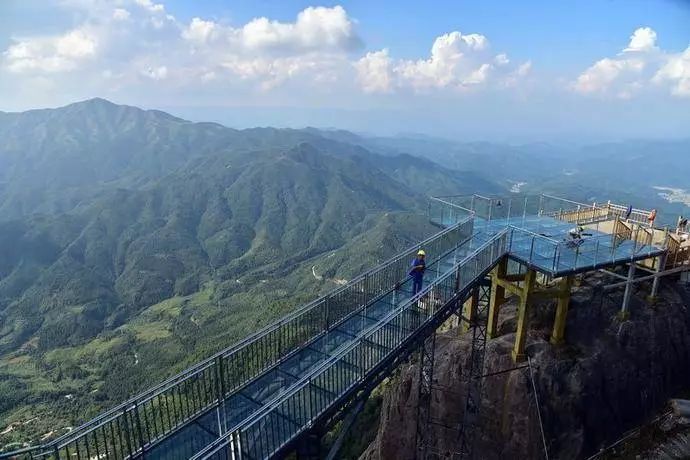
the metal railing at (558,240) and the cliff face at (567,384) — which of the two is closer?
the metal railing at (558,240)

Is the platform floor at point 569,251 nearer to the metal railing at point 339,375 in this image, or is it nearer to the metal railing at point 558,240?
the metal railing at point 558,240

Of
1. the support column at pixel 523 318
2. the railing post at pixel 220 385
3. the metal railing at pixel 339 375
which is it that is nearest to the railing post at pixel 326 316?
the metal railing at pixel 339 375

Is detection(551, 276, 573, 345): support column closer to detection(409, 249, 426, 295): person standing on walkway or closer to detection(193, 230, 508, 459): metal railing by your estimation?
detection(193, 230, 508, 459): metal railing

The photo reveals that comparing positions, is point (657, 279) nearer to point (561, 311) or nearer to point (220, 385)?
point (561, 311)

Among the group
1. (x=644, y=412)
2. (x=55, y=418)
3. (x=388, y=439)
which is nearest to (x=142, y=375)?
(x=55, y=418)

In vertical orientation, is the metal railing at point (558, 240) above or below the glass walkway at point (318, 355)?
above

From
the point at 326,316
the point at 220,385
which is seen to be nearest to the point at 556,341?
the point at 326,316

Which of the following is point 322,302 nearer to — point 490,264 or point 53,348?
point 490,264
